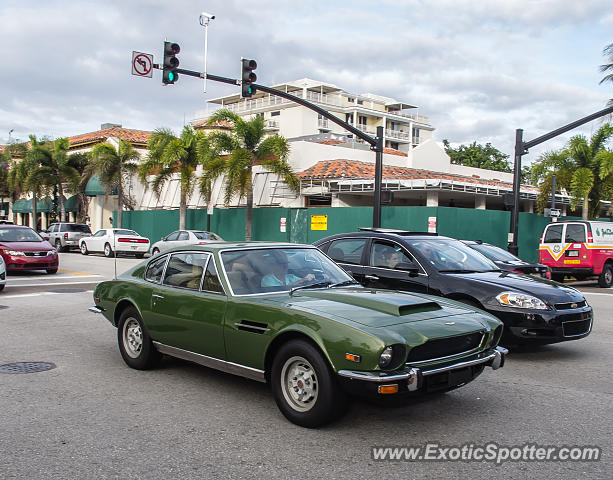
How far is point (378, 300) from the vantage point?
5238 millimetres

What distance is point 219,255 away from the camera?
5.96m

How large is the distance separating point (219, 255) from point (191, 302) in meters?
0.53

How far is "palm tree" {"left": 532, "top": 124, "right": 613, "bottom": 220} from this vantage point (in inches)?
1062

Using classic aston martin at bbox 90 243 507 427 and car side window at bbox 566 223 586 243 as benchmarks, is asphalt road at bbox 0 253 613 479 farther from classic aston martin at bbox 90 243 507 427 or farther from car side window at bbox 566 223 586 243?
car side window at bbox 566 223 586 243

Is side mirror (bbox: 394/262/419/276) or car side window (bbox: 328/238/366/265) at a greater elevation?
car side window (bbox: 328/238/366/265)

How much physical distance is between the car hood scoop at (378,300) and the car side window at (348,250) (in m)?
3.31

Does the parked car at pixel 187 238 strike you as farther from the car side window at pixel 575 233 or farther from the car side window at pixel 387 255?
the car side window at pixel 387 255

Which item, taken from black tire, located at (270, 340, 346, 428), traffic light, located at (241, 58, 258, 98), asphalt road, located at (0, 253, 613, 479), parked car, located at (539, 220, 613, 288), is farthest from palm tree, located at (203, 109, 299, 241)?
black tire, located at (270, 340, 346, 428)

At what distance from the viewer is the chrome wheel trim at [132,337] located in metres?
6.75

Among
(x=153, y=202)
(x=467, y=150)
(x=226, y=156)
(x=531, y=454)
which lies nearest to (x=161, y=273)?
(x=531, y=454)

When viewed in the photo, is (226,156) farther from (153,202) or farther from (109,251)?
(153,202)

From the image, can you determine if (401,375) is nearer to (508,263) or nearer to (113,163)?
(508,263)

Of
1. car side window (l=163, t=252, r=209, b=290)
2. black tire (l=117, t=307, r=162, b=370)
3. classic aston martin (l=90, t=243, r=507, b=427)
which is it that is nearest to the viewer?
classic aston martin (l=90, t=243, r=507, b=427)

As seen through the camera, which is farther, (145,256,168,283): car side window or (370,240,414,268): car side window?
(370,240,414,268): car side window
